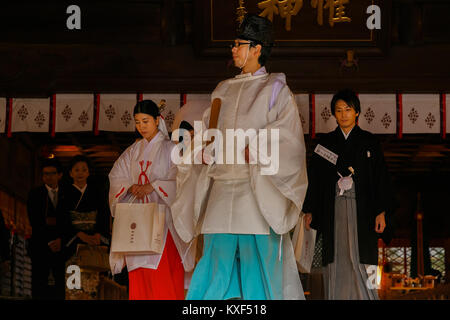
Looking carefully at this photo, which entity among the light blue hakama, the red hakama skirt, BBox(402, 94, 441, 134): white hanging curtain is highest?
BBox(402, 94, 441, 134): white hanging curtain

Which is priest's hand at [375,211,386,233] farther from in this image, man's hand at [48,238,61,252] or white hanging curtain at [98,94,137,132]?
man's hand at [48,238,61,252]

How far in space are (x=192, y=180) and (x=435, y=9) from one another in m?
4.44

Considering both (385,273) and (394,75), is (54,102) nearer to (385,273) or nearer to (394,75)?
(394,75)

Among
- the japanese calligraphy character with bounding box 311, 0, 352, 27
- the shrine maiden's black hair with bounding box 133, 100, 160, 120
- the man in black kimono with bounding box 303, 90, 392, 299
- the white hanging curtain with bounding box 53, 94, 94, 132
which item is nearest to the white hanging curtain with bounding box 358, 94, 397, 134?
the japanese calligraphy character with bounding box 311, 0, 352, 27

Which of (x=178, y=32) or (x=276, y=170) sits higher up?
(x=178, y=32)

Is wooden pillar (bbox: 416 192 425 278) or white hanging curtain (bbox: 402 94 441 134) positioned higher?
white hanging curtain (bbox: 402 94 441 134)

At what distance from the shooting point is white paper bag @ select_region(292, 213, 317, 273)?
7387 mm

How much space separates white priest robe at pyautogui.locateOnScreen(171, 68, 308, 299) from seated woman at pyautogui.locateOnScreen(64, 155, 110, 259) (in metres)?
3.24

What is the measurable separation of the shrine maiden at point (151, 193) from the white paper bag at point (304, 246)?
1009 millimetres

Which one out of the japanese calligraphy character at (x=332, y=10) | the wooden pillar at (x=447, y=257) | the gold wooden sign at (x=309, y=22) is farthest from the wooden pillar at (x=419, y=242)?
the japanese calligraphy character at (x=332, y=10)

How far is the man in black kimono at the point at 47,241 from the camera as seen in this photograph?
373 inches

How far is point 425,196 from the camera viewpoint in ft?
57.3
